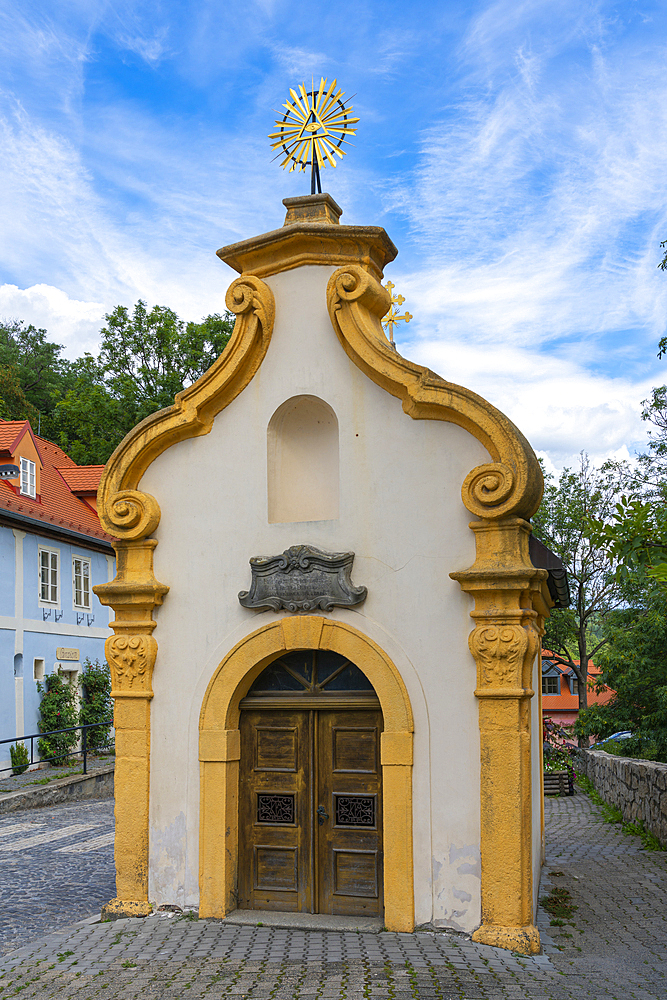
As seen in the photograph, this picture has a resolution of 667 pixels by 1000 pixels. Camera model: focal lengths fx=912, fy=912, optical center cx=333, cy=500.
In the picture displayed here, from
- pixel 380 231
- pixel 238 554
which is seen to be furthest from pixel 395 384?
pixel 238 554

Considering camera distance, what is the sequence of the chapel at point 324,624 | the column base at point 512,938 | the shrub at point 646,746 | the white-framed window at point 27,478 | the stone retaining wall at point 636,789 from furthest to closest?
the white-framed window at point 27,478 < the shrub at point 646,746 < the stone retaining wall at point 636,789 < the chapel at point 324,624 < the column base at point 512,938

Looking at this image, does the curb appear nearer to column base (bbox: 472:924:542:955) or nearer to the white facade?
the white facade

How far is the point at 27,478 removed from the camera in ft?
74.7

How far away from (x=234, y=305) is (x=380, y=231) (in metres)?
1.52

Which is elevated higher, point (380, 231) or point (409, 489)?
point (380, 231)

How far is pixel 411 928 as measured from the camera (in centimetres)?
735

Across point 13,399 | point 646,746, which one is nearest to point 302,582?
point 646,746

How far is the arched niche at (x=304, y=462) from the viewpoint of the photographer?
8.63 metres

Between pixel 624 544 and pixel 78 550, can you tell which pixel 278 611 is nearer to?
pixel 624 544

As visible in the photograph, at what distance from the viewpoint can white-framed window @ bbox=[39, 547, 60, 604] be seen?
856 inches

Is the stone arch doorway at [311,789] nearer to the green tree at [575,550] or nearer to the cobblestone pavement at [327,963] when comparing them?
the cobblestone pavement at [327,963]

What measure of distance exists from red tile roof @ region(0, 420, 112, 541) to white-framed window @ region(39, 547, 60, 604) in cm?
74

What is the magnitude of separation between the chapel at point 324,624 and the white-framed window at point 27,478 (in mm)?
14782

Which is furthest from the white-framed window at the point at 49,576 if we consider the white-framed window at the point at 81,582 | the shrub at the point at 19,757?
the shrub at the point at 19,757
